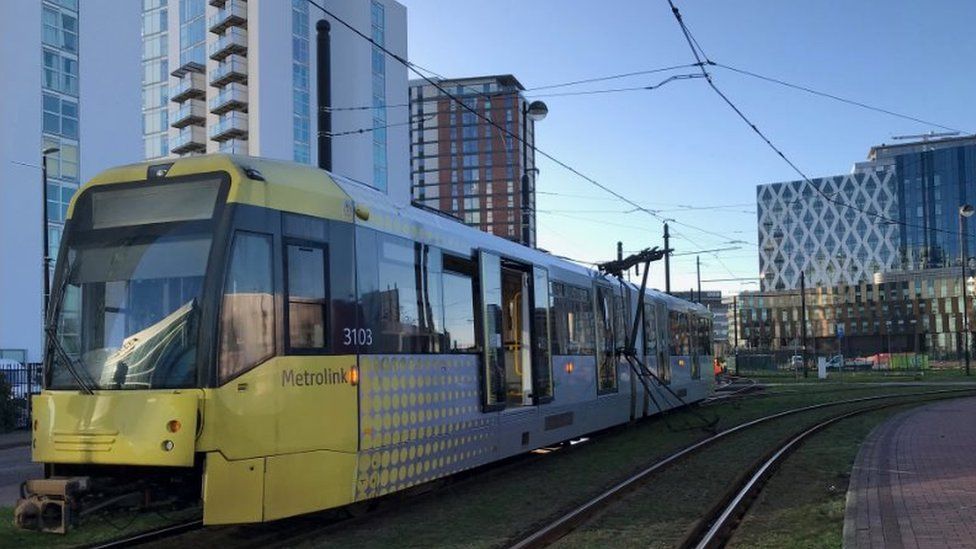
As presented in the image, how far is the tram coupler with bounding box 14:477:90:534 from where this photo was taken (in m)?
6.98

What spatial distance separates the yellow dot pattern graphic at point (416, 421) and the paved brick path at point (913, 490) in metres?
4.12

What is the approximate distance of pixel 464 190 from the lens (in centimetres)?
15750

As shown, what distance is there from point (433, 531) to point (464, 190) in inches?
5909

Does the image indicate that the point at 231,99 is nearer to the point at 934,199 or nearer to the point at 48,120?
the point at 48,120

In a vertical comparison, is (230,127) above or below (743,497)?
above

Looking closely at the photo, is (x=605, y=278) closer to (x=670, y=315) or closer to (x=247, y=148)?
(x=670, y=315)

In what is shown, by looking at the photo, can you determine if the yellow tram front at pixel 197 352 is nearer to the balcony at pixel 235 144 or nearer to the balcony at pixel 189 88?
the balcony at pixel 235 144

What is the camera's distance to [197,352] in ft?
23.7

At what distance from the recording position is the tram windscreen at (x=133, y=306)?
7289 millimetres

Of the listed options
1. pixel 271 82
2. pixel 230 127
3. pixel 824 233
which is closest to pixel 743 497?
pixel 271 82

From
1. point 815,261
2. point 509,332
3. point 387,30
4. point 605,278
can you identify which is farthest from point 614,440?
point 815,261

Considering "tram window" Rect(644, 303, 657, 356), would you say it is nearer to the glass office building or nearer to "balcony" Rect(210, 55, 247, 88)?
"balcony" Rect(210, 55, 247, 88)

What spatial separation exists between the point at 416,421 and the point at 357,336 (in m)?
1.33

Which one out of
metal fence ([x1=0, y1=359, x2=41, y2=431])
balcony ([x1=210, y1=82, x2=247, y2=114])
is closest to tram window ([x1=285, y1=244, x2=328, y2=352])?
metal fence ([x1=0, y1=359, x2=41, y2=431])
